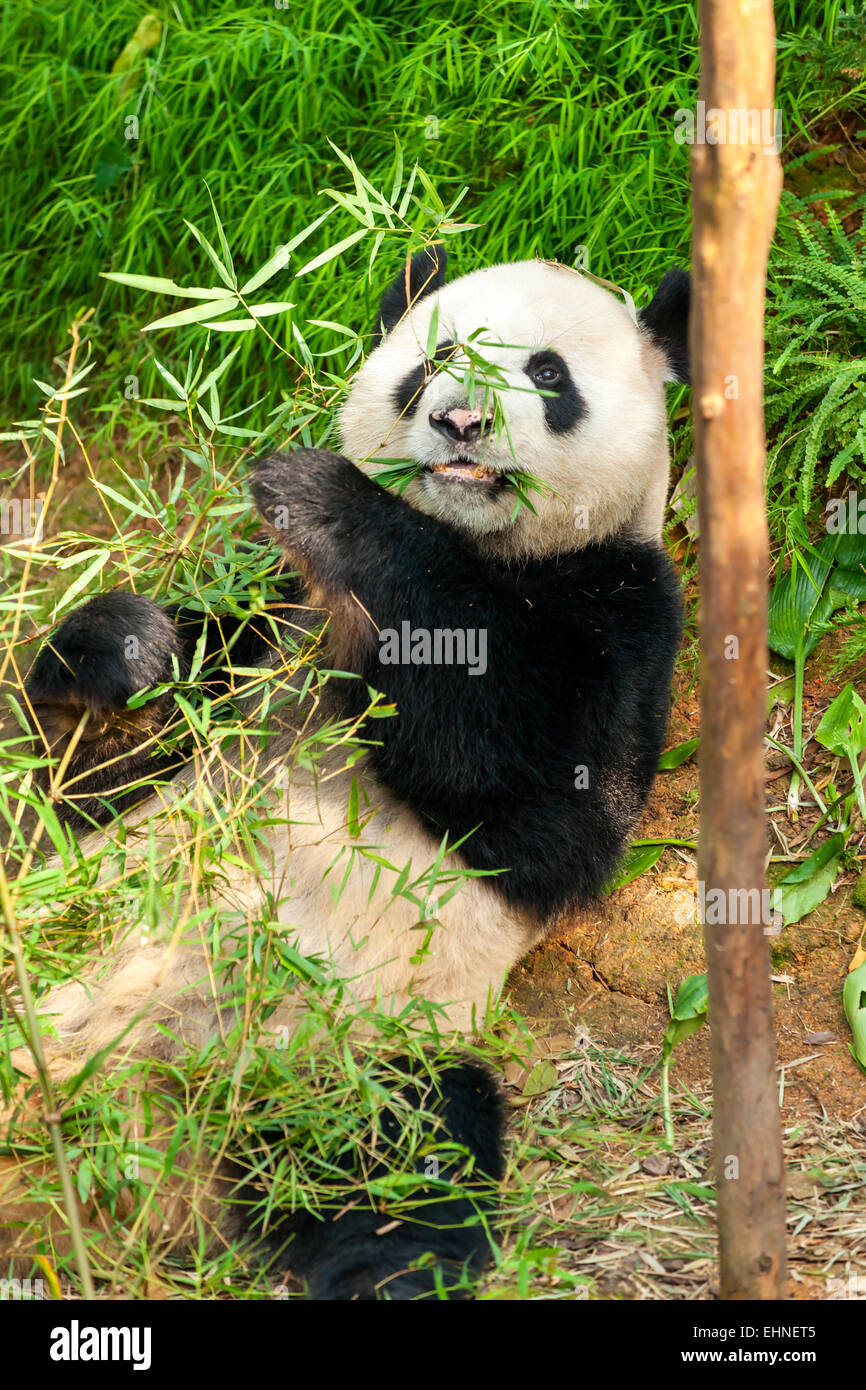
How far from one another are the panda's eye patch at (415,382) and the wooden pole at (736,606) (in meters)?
1.26

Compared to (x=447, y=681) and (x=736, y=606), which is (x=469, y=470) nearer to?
(x=447, y=681)

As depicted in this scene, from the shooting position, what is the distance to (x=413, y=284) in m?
4.06

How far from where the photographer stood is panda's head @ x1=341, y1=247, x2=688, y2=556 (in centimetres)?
343

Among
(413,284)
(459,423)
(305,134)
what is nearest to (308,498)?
(459,423)

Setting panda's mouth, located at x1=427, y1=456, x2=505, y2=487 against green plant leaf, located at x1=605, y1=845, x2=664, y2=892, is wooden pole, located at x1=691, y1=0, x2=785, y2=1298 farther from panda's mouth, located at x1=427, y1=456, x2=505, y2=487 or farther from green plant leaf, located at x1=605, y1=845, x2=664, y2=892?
green plant leaf, located at x1=605, y1=845, x2=664, y2=892

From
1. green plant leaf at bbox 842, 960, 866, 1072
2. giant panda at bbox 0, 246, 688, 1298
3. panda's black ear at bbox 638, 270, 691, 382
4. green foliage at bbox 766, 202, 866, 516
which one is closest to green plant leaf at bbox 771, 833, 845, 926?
green plant leaf at bbox 842, 960, 866, 1072

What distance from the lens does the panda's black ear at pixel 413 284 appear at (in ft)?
13.0

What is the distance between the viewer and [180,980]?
3404 millimetres

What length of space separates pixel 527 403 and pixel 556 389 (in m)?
0.19

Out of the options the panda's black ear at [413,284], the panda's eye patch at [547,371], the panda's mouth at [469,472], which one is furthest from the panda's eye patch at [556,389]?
the panda's black ear at [413,284]

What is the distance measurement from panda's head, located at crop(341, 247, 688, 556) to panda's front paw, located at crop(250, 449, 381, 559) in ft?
0.79

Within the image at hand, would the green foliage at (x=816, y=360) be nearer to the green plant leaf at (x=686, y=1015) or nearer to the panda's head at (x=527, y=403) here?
the panda's head at (x=527, y=403)
